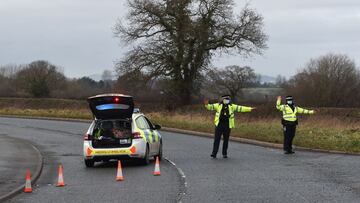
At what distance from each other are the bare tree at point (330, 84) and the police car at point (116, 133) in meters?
46.9

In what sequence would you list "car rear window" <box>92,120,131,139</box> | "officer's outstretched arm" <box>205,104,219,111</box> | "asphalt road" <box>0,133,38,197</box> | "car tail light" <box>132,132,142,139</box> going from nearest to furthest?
"asphalt road" <box>0,133,38,197</box> → "car tail light" <box>132,132,142,139</box> → "car rear window" <box>92,120,131,139</box> → "officer's outstretched arm" <box>205,104,219,111</box>

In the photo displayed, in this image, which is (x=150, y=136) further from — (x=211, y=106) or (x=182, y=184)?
(x=182, y=184)

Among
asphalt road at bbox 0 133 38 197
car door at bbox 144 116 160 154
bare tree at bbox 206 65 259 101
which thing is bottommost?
asphalt road at bbox 0 133 38 197

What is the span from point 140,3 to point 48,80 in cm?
4198

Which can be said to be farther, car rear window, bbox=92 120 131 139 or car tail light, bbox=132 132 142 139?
car rear window, bbox=92 120 131 139

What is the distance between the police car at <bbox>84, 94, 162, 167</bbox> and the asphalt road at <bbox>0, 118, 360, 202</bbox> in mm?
401

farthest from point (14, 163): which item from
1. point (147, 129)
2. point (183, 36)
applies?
point (183, 36)

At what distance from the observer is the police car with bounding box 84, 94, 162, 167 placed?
15156 millimetres

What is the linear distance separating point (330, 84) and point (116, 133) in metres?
51.6

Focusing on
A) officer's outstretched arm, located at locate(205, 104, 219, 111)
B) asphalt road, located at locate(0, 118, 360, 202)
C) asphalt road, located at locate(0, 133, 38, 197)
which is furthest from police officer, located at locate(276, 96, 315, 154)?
asphalt road, located at locate(0, 133, 38, 197)

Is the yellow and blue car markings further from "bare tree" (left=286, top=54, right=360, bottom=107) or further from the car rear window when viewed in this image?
"bare tree" (left=286, top=54, right=360, bottom=107)

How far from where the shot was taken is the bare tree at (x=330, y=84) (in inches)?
2436

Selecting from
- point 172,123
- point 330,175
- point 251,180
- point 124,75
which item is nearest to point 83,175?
point 251,180

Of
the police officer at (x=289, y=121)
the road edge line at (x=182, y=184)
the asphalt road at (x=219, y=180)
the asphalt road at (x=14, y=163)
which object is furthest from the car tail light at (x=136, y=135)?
the police officer at (x=289, y=121)
